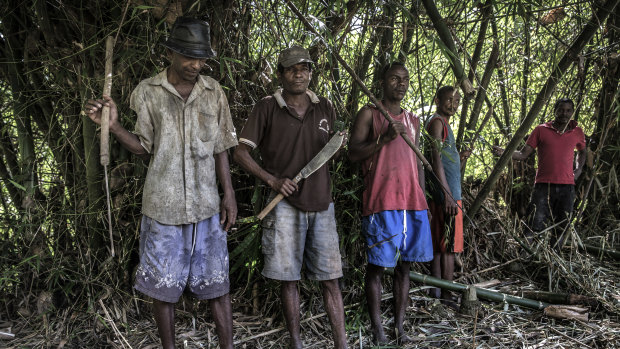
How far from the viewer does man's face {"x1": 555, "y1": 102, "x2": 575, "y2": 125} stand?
13.9ft

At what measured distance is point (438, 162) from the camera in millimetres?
3164

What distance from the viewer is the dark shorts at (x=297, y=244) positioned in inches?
102

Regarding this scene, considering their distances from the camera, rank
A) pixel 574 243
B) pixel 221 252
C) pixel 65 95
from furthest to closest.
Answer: pixel 574 243 < pixel 65 95 < pixel 221 252

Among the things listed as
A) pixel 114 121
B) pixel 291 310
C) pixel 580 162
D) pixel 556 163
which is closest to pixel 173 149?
pixel 114 121

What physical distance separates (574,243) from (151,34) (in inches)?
134

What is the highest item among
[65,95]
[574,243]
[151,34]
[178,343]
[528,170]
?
[151,34]

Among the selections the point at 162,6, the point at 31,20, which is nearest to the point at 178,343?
the point at 162,6

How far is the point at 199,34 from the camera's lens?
2248 millimetres

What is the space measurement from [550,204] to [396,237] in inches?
90.0

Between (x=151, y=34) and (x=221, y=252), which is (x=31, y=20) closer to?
(x=151, y=34)

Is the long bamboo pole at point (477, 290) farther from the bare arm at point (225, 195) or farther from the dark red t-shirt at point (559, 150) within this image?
the dark red t-shirt at point (559, 150)

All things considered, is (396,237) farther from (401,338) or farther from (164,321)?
(164,321)

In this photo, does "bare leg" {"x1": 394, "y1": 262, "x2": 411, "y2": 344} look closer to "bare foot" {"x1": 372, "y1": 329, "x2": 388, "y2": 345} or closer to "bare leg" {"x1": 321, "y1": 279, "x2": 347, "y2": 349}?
"bare foot" {"x1": 372, "y1": 329, "x2": 388, "y2": 345}

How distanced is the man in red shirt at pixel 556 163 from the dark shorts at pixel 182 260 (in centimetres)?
275
